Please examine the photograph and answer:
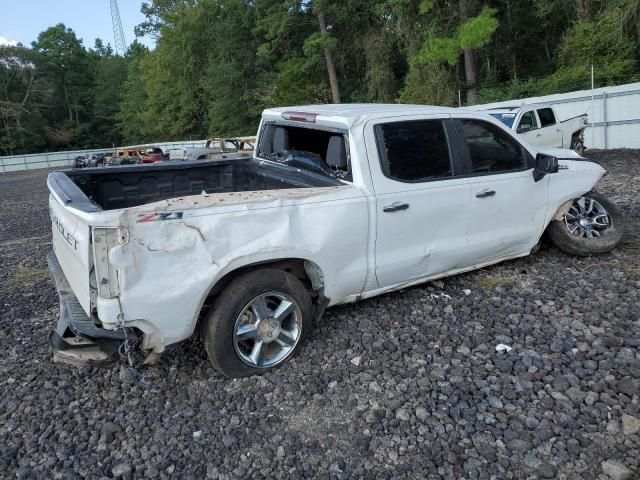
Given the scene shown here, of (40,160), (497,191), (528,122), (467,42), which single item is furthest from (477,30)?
(40,160)

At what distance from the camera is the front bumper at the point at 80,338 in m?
3.20

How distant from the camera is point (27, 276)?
21.6 ft

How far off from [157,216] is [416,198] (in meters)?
2.03

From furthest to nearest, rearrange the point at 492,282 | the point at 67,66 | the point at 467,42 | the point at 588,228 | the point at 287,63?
1. the point at 67,66
2. the point at 287,63
3. the point at 467,42
4. the point at 588,228
5. the point at 492,282

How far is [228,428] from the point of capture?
316 centimetres

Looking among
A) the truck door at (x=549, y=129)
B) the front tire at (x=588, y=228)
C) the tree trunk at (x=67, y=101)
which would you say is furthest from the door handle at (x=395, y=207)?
the tree trunk at (x=67, y=101)

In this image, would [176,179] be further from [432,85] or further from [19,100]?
[19,100]

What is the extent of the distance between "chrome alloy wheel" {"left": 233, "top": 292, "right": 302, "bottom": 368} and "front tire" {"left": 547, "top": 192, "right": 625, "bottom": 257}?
10.3ft

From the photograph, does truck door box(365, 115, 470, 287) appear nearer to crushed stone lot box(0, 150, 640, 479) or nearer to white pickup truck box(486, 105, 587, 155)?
crushed stone lot box(0, 150, 640, 479)

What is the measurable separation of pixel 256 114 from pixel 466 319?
45.1 metres

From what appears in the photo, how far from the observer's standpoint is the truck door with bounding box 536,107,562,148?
1391cm

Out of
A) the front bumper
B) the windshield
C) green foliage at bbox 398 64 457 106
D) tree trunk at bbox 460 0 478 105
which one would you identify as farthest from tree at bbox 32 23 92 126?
the front bumper

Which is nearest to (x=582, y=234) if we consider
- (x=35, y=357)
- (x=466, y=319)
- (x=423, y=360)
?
(x=466, y=319)

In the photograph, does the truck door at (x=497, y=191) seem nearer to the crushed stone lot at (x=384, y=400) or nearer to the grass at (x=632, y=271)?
the crushed stone lot at (x=384, y=400)
